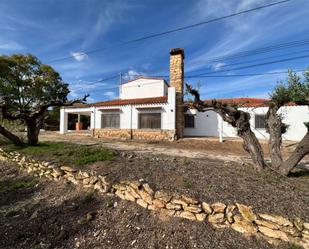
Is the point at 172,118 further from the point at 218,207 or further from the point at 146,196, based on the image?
A: the point at 218,207

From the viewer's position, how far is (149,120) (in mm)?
17859

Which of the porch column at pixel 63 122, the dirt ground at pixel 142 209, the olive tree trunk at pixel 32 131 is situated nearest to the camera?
the dirt ground at pixel 142 209

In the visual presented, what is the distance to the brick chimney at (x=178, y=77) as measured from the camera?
17.4m

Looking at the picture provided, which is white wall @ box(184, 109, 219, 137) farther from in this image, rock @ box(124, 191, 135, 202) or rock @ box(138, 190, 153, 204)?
rock @ box(138, 190, 153, 204)

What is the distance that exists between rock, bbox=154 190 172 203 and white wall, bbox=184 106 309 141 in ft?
37.4

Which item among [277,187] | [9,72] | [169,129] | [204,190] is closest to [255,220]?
[204,190]

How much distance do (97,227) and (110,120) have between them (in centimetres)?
1603

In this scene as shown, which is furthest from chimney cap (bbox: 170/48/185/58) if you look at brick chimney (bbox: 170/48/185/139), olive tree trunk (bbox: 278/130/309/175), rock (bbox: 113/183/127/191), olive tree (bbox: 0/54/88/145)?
rock (bbox: 113/183/127/191)

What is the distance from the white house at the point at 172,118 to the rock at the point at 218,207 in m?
12.5

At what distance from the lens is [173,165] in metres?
6.08

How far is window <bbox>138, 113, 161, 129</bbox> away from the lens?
17.5 metres

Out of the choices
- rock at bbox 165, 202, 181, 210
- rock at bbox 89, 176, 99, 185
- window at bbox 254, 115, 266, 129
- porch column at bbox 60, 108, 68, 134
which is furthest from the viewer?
porch column at bbox 60, 108, 68, 134

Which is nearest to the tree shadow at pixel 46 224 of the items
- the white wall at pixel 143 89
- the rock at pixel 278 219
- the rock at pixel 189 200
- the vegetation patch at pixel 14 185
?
Answer: the vegetation patch at pixel 14 185

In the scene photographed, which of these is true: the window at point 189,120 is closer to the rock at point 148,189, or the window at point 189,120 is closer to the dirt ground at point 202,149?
the dirt ground at point 202,149
